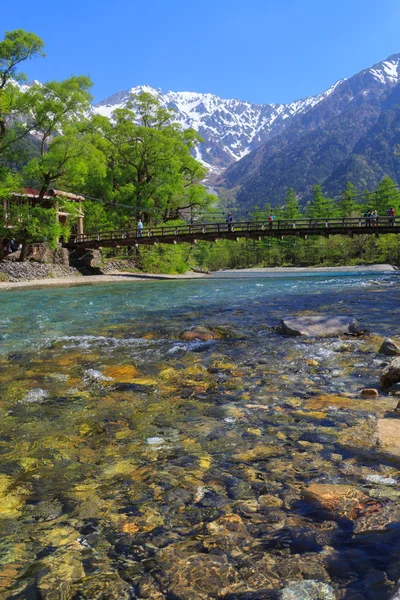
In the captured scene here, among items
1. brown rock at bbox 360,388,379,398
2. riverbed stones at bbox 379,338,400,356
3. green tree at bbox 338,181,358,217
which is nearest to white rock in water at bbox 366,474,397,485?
brown rock at bbox 360,388,379,398

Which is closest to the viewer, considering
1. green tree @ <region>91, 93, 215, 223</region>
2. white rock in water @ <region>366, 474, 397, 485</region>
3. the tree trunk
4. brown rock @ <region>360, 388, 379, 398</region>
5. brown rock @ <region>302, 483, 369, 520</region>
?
brown rock @ <region>302, 483, 369, 520</region>

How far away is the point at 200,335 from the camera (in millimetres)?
8867

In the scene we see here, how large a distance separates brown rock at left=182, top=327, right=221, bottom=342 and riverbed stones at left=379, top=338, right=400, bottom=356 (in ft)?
10.5

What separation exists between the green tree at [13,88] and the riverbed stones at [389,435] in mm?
29994

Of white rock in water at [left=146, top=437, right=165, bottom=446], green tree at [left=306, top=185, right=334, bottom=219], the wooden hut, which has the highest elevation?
green tree at [left=306, top=185, right=334, bottom=219]

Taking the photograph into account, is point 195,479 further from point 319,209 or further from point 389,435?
point 319,209

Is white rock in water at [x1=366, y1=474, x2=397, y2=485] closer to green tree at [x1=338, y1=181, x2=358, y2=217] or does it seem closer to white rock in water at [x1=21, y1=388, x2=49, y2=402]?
white rock in water at [x1=21, y1=388, x2=49, y2=402]

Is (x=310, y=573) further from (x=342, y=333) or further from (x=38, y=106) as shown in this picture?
(x=38, y=106)

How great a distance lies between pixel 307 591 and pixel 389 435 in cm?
202

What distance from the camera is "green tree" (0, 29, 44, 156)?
87.8ft

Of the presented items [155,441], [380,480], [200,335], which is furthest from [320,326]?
[380,480]

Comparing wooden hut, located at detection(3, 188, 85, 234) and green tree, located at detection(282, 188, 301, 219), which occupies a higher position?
green tree, located at detection(282, 188, 301, 219)

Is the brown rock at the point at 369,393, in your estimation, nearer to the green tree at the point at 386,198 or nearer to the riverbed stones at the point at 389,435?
the riverbed stones at the point at 389,435

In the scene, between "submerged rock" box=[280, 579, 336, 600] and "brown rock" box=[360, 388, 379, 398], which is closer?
"submerged rock" box=[280, 579, 336, 600]
